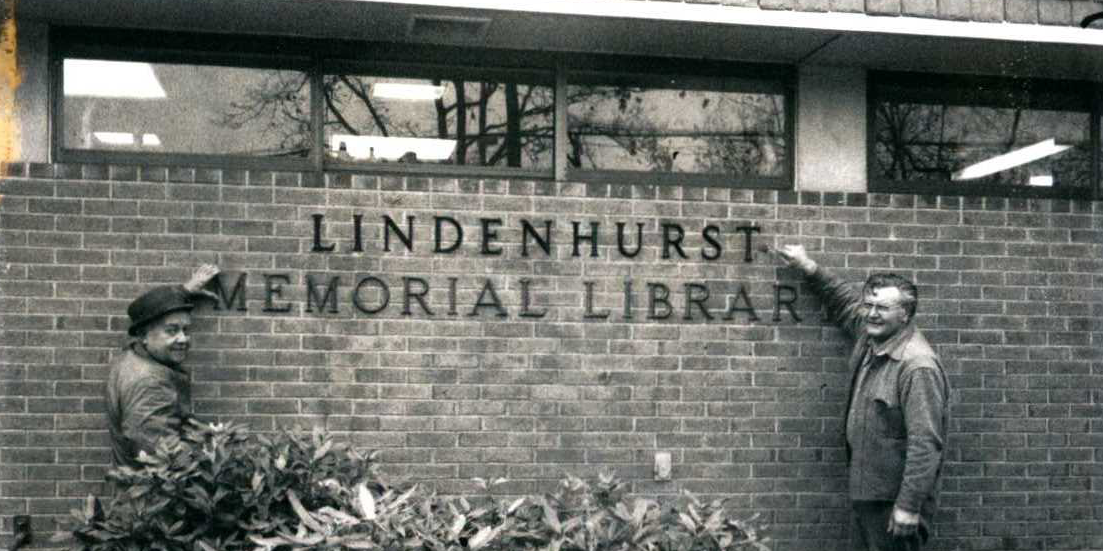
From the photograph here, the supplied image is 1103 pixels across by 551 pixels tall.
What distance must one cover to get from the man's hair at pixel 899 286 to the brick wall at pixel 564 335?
639 millimetres

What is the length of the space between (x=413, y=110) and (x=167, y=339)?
1801 millimetres

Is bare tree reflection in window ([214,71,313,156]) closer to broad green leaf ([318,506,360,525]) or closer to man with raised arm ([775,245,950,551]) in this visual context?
broad green leaf ([318,506,360,525])

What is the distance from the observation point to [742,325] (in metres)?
7.56

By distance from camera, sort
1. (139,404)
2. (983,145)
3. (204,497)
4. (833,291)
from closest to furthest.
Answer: (204,497) → (139,404) → (833,291) → (983,145)

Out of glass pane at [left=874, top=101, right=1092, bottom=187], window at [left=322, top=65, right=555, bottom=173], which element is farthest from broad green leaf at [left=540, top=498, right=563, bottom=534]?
glass pane at [left=874, top=101, right=1092, bottom=187]

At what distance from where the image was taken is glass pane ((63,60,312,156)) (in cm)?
705

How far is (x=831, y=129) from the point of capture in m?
7.71

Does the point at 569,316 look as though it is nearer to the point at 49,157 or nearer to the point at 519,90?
the point at 519,90

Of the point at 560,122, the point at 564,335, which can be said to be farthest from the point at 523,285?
the point at 560,122

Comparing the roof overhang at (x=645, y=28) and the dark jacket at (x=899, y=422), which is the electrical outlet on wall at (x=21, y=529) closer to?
the roof overhang at (x=645, y=28)

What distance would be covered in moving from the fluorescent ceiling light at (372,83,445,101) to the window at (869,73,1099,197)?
2.51 m

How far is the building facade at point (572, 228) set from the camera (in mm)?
6926

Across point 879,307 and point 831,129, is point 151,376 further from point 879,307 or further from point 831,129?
point 831,129

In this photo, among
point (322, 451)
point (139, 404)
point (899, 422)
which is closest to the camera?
point (322, 451)
